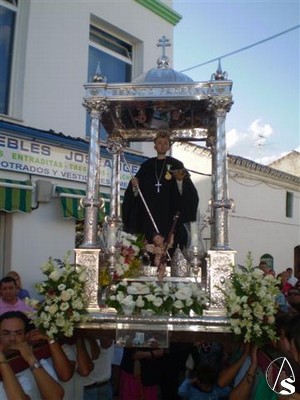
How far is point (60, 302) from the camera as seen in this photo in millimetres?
3443

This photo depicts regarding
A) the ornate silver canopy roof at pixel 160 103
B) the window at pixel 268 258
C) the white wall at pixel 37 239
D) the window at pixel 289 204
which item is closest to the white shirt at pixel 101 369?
the ornate silver canopy roof at pixel 160 103

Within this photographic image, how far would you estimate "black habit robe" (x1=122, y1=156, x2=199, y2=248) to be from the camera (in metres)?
4.62

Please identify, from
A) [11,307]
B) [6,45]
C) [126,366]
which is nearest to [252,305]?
[126,366]

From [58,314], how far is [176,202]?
1.72m

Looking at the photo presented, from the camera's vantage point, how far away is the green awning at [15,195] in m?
6.65

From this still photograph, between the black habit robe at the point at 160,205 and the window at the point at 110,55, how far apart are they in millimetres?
4483

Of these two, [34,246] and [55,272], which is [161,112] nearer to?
[55,272]

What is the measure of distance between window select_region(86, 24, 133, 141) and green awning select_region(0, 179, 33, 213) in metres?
2.68

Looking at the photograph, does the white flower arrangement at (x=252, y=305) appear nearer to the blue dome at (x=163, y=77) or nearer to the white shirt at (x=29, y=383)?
the white shirt at (x=29, y=383)

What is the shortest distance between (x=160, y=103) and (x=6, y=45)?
411cm

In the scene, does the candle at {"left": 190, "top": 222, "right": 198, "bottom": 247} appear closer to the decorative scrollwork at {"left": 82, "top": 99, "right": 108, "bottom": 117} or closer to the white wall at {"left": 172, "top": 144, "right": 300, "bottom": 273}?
the decorative scrollwork at {"left": 82, "top": 99, "right": 108, "bottom": 117}

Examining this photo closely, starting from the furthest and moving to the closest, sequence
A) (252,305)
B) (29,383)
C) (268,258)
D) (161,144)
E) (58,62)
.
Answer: (268,258) → (58,62) → (161,144) → (252,305) → (29,383)

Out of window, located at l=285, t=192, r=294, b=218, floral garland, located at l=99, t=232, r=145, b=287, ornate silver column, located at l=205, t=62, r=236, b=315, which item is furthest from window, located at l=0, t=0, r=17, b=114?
window, located at l=285, t=192, r=294, b=218

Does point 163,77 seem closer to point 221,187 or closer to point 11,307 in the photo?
point 221,187
